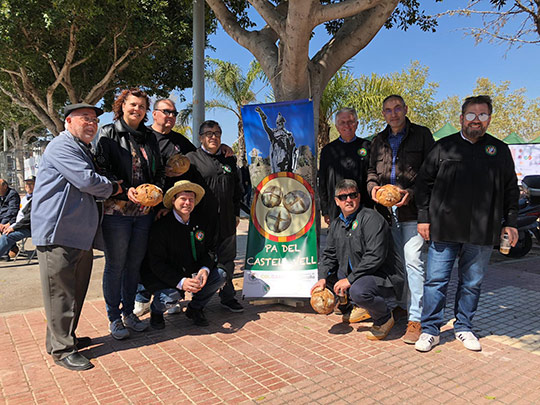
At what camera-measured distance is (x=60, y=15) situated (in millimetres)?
8820

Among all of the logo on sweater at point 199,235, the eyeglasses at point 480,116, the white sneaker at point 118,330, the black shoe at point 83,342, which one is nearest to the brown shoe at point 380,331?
the logo on sweater at point 199,235

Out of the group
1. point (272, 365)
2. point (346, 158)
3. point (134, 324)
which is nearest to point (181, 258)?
point (134, 324)

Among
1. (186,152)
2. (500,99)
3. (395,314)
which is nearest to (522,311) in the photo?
(395,314)

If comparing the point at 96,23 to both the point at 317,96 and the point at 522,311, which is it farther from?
the point at 522,311

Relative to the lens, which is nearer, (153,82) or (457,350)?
(457,350)

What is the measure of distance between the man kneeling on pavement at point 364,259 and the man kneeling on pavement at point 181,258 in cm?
118

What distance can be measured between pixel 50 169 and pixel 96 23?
774cm

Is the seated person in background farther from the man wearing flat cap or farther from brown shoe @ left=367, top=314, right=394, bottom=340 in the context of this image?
brown shoe @ left=367, top=314, right=394, bottom=340

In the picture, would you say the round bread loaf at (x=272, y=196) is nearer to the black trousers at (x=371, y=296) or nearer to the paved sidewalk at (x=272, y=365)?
the paved sidewalk at (x=272, y=365)

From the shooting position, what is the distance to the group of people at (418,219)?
3.63m

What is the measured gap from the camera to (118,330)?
398 cm

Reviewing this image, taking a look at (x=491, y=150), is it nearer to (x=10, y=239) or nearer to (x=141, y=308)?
(x=141, y=308)

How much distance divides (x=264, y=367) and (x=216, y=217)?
1.66m

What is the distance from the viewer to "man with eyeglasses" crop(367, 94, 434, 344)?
13.1 feet
